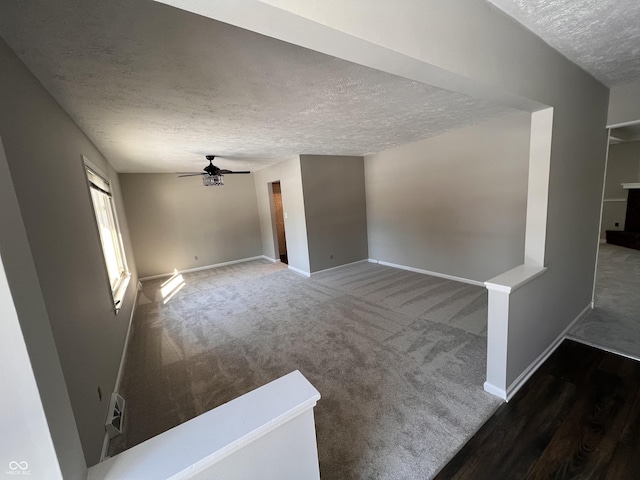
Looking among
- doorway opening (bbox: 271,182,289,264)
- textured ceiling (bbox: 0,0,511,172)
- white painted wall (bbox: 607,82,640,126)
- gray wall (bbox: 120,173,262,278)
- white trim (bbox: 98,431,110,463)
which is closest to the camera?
textured ceiling (bbox: 0,0,511,172)

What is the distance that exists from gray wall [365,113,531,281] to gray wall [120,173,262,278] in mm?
3469

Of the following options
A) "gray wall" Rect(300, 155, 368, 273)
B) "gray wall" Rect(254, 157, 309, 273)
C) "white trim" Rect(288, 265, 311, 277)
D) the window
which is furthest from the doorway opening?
the window

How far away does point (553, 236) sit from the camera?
216 cm

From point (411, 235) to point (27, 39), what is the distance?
4.97m

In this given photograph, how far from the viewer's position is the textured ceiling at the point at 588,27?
1.33 meters

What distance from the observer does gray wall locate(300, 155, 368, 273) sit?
200 inches

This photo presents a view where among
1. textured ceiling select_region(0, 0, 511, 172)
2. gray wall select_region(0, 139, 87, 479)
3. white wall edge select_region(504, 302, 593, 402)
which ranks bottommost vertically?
white wall edge select_region(504, 302, 593, 402)

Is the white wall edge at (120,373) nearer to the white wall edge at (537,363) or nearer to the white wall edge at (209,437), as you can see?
the white wall edge at (209,437)

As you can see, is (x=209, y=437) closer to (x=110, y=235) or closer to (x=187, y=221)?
(x=110, y=235)

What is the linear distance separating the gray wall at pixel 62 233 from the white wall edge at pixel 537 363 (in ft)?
9.10

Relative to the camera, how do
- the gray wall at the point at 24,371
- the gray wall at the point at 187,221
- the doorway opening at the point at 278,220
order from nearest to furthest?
the gray wall at the point at 24,371 → the gray wall at the point at 187,221 → the doorway opening at the point at 278,220

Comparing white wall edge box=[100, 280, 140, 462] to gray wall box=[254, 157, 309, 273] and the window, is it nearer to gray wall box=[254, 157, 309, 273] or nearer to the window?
the window

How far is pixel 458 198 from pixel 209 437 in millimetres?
4366

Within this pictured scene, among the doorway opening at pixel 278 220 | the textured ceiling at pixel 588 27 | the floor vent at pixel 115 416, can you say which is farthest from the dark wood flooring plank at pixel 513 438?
the doorway opening at pixel 278 220
